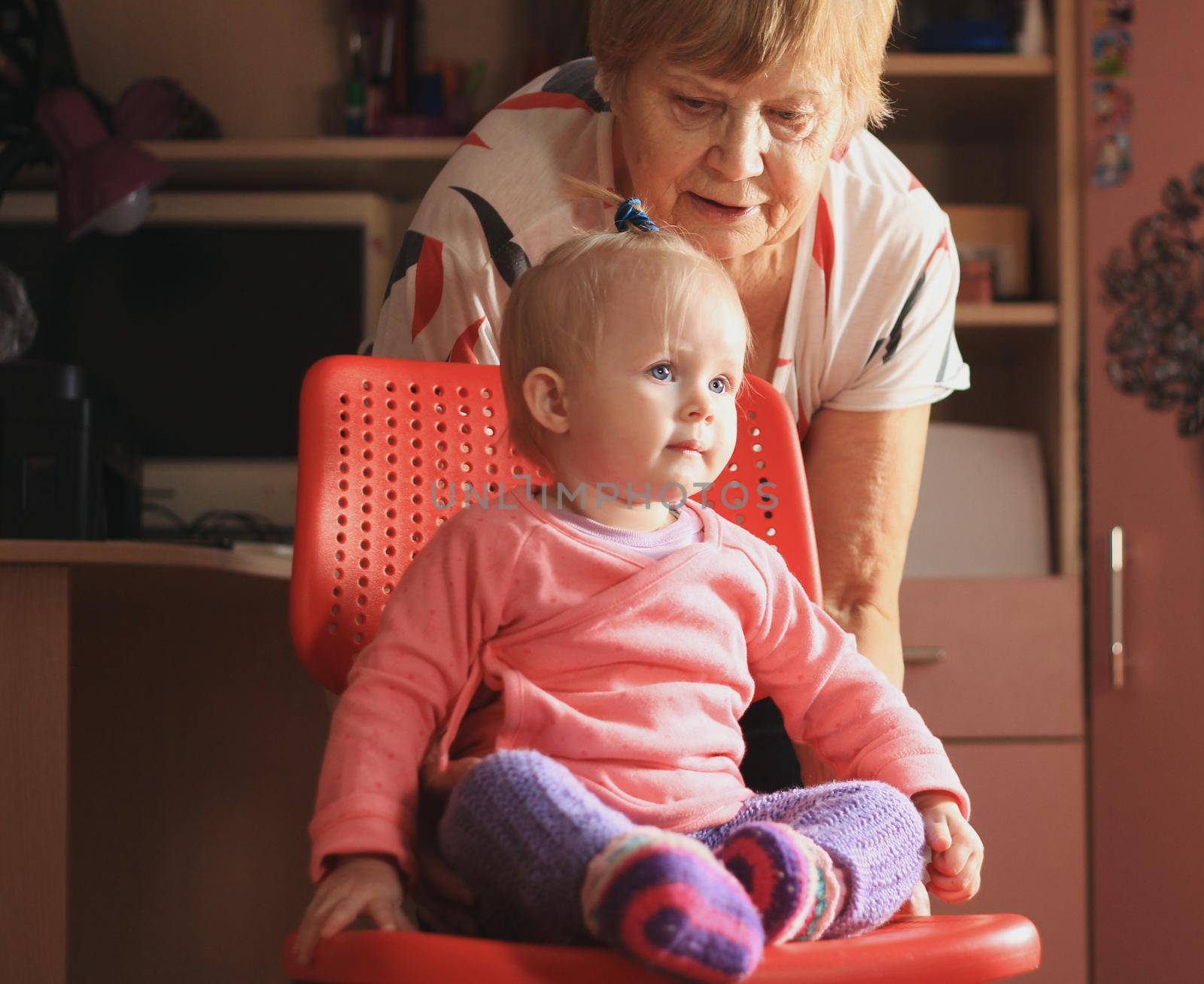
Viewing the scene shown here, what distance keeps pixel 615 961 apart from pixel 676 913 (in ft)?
0.21

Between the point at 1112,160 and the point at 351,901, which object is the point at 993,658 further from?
the point at 351,901

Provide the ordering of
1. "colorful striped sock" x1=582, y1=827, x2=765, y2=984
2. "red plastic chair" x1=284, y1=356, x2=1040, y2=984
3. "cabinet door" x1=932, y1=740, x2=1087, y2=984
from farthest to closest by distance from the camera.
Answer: "cabinet door" x1=932, y1=740, x2=1087, y2=984 < "red plastic chair" x1=284, y1=356, x2=1040, y2=984 < "colorful striped sock" x1=582, y1=827, x2=765, y2=984

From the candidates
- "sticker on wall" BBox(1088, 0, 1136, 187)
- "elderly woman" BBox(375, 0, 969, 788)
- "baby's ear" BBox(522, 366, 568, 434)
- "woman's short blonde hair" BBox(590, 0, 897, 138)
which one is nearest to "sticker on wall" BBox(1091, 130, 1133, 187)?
"sticker on wall" BBox(1088, 0, 1136, 187)

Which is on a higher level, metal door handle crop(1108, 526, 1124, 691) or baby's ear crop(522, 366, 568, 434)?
baby's ear crop(522, 366, 568, 434)

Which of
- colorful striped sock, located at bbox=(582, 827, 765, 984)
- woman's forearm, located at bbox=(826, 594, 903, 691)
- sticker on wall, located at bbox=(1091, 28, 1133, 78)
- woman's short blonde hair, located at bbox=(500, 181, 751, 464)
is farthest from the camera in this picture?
sticker on wall, located at bbox=(1091, 28, 1133, 78)

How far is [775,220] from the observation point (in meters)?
1.05

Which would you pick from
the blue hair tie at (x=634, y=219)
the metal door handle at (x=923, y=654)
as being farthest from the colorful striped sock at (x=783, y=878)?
the metal door handle at (x=923, y=654)

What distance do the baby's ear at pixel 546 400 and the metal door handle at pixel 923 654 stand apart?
1.17 m

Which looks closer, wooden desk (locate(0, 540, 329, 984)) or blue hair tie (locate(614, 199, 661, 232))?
blue hair tie (locate(614, 199, 661, 232))

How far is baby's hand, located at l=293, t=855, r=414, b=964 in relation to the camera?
667 mm

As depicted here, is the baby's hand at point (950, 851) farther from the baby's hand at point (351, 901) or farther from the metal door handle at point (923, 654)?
the metal door handle at point (923, 654)

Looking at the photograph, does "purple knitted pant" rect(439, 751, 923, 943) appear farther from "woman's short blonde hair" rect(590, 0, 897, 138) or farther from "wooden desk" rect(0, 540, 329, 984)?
"wooden desk" rect(0, 540, 329, 984)

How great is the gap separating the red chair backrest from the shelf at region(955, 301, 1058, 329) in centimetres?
110

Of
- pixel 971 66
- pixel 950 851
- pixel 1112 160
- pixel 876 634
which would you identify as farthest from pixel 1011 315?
pixel 950 851
